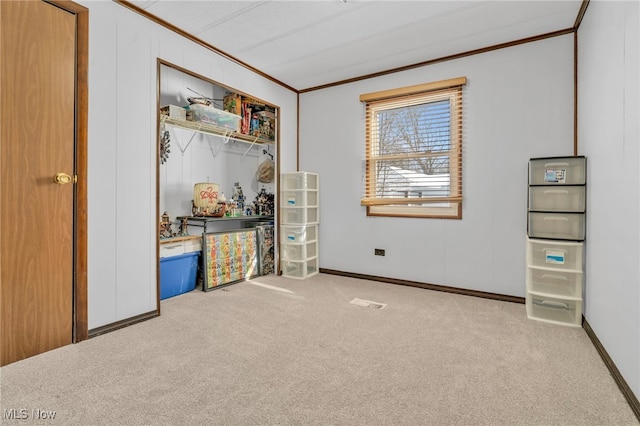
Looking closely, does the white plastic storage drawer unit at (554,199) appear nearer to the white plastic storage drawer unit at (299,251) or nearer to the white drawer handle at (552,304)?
the white drawer handle at (552,304)

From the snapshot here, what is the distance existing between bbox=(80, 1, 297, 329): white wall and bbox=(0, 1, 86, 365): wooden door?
14cm

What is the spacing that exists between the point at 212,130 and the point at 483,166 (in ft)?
9.36

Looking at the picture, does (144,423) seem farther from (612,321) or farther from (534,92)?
(534,92)

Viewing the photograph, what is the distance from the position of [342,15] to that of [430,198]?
1941mm

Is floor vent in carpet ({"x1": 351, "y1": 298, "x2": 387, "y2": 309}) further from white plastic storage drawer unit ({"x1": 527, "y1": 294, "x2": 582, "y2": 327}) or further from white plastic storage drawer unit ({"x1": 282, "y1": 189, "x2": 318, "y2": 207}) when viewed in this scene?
white plastic storage drawer unit ({"x1": 282, "y1": 189, "x2": 318, "y2": 207})

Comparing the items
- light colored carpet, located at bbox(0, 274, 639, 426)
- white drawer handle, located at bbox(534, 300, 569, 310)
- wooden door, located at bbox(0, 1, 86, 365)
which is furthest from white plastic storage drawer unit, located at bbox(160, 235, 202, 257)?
white drawer handle, located at bbox(534, 300, 569, 310)

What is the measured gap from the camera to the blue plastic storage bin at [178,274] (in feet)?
10.4

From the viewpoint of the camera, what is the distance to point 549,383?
1.69 metres

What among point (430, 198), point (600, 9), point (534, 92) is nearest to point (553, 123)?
point (534, 92)

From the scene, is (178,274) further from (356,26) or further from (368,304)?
(356,26)

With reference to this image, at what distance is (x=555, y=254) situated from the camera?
2.52m

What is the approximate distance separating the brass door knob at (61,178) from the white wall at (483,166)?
2.76 meters

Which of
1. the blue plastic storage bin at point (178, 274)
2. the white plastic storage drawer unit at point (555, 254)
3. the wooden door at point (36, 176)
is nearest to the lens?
the wooden door at point (36, 176)

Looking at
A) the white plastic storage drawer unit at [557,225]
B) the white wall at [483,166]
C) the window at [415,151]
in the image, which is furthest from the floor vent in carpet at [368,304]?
the white plastic storage drawer unit at [557,225]
